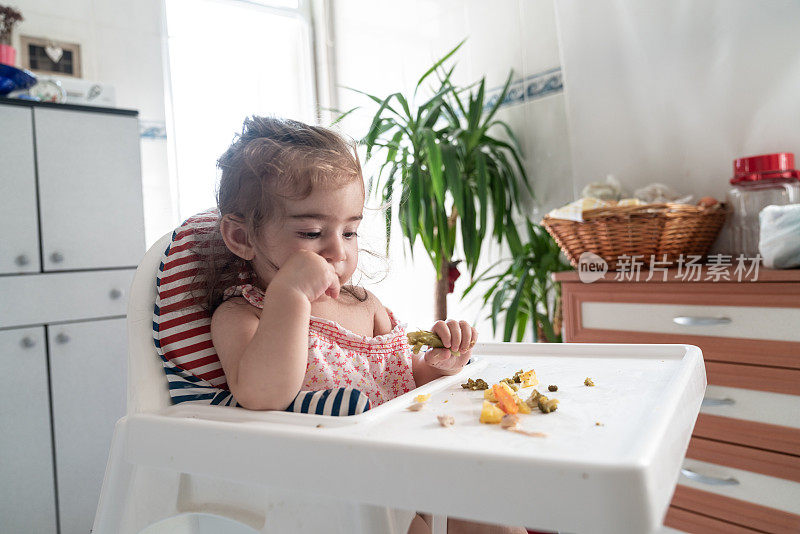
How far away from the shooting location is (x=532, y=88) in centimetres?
228

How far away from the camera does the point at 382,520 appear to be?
558 mm

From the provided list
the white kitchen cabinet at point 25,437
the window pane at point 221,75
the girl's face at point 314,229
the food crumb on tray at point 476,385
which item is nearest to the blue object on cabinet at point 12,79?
the white kitchen cabinet at point 25,437

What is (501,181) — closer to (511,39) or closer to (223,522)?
(511,39)

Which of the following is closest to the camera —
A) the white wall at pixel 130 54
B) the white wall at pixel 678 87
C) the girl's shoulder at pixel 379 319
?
the girl's shoulder at pixel 379 319

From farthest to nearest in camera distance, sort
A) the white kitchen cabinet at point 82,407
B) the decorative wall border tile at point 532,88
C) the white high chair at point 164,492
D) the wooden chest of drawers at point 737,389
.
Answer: the decorative wall border tile at point 532,88 → the white kitchen cabinet at point 82,407 → the wooden chest of drawers at point 737,389 → the white high chair at point 164,492

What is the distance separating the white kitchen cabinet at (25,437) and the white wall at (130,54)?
38.9 inches

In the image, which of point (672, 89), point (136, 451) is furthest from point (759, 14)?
point (136, 451)

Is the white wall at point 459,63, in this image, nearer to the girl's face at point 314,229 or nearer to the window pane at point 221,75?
the window pane at point 221,75

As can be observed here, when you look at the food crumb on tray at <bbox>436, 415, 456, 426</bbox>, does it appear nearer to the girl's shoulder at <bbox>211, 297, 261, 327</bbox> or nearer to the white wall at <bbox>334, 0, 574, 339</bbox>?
the girl's shoulder at <bbox>211, 297, 261, 327</bbox>

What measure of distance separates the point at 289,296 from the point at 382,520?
287 mm

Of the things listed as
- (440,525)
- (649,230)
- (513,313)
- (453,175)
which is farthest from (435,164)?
(440,525)

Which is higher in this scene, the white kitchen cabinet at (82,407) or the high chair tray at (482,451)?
the high chair tray at (482,451)

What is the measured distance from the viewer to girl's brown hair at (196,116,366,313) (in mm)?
857

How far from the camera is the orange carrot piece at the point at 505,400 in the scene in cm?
62
